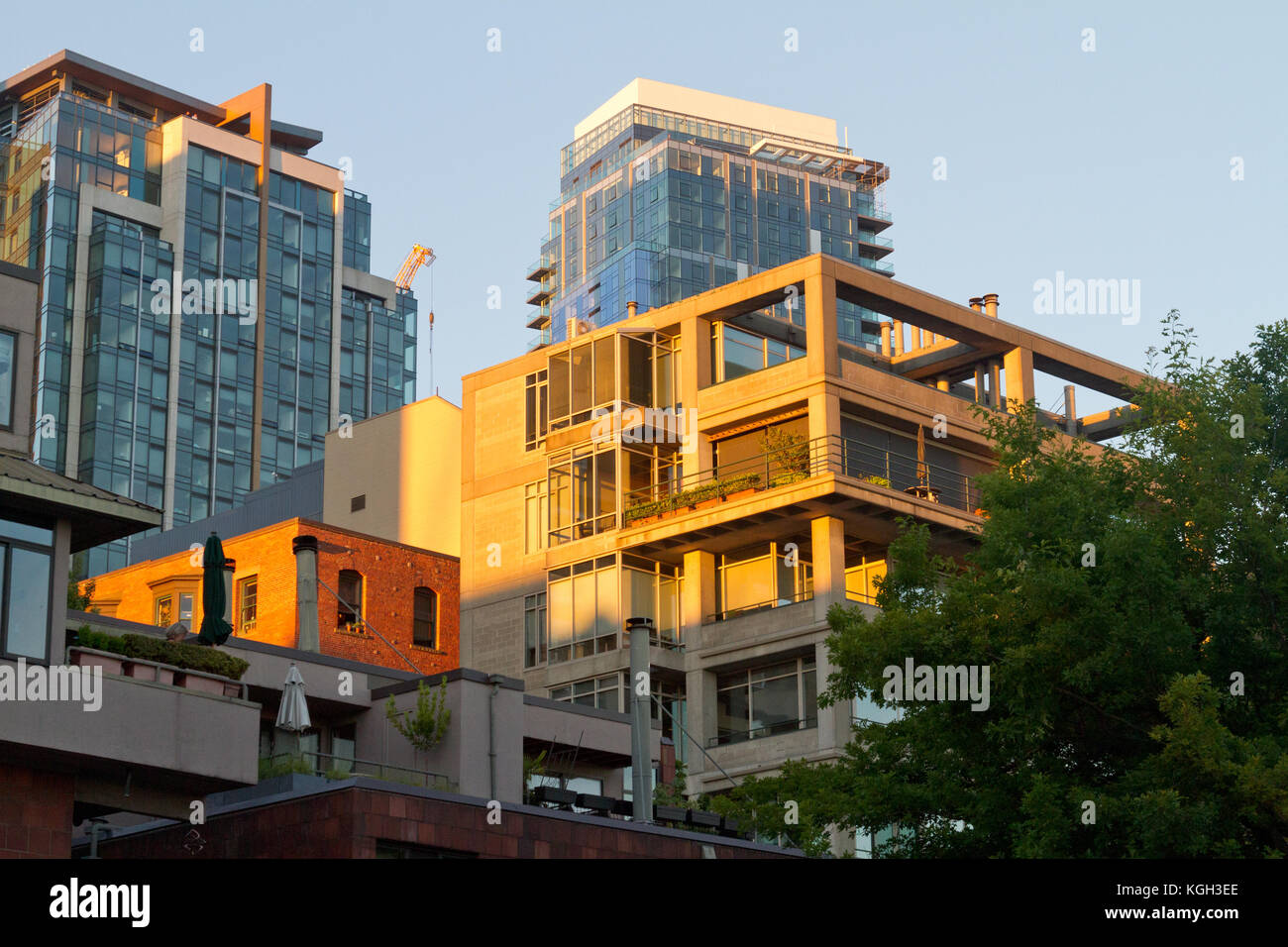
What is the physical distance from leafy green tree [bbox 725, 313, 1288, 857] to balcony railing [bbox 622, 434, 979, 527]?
22006 millimetres

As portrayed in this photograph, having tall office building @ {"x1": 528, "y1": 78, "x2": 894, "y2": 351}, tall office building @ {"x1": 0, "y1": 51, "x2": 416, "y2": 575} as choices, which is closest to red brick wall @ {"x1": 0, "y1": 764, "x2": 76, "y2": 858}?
tall office building @ {"x1": 0, "y1": 51, "x2": 416, "y2": 575}

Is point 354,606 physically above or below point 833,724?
above

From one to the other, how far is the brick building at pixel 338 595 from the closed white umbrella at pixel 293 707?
26.2 metres

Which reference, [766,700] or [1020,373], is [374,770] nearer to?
[766,700]

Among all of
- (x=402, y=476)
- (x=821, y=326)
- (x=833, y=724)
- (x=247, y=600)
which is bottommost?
(x=833, y=724)

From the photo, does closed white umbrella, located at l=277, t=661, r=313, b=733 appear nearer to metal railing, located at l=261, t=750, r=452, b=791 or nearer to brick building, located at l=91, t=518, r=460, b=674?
metal railing, located at l=261, t=750, r=452, b=791

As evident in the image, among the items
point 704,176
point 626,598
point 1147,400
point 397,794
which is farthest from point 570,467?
point 704,176

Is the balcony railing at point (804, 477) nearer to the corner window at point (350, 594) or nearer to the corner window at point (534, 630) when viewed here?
the corner window at point (534, 630)

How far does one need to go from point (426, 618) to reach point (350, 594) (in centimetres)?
345

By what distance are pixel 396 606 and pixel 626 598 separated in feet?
27.3

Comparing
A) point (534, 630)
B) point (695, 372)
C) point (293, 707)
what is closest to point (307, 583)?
point (293, 707)

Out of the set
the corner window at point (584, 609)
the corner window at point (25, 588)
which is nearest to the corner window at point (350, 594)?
the corner window at point (584, 609)

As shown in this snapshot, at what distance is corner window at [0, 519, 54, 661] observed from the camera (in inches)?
1123

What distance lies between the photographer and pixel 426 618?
2635 inches
